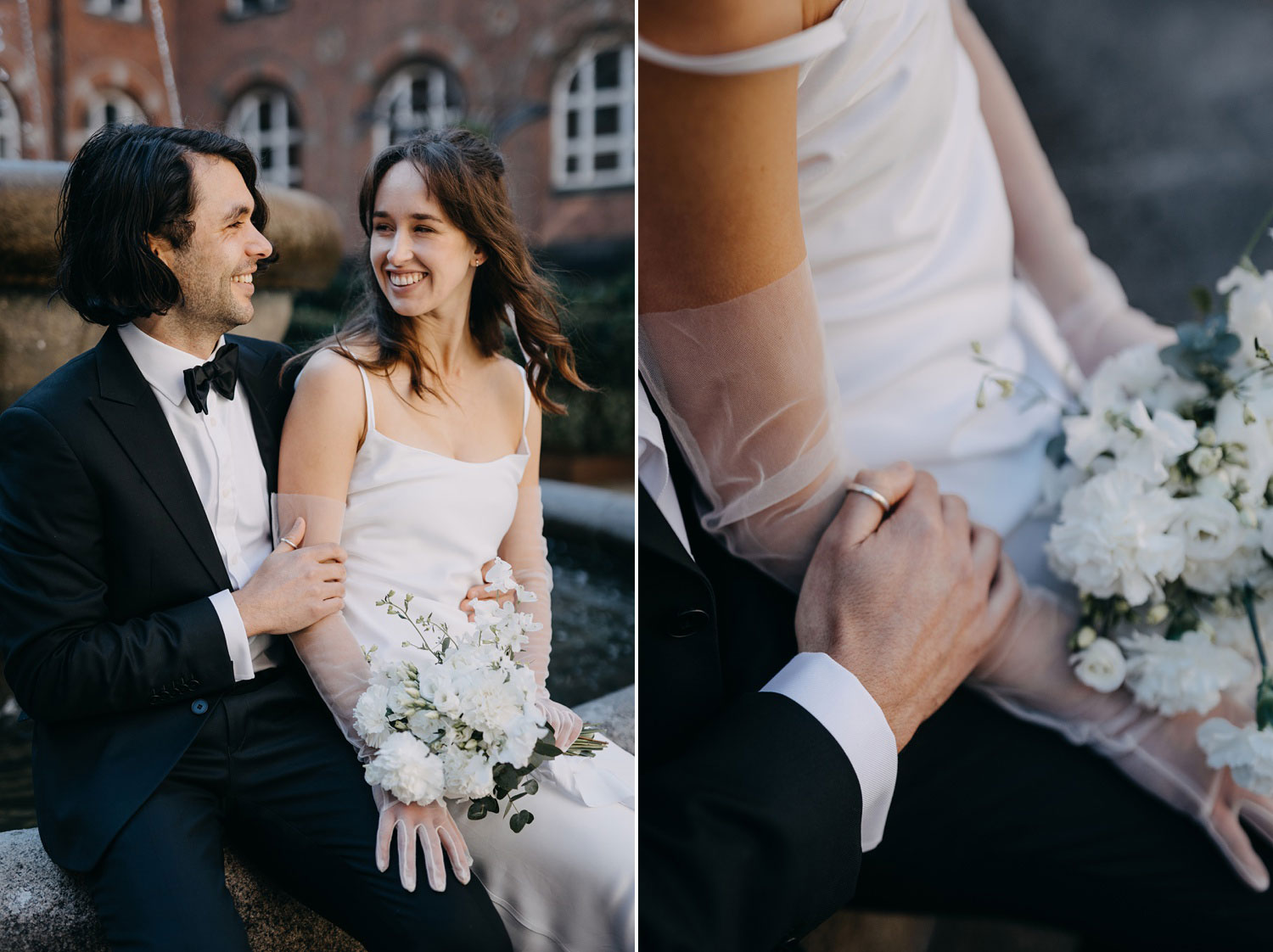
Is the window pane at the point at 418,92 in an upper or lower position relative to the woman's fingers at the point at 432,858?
upper

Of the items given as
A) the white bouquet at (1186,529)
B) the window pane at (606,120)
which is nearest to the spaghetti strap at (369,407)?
the white bouquet at (1186,529)

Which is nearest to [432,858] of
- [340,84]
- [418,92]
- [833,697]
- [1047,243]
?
[833,697]

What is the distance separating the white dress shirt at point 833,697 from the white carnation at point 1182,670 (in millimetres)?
390

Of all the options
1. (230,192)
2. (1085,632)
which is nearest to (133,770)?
(230,192)

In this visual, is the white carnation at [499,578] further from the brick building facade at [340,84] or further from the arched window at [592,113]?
the arched window at [592,113]

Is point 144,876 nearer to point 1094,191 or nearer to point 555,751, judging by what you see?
point 555,751

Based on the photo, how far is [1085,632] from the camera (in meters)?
1.31

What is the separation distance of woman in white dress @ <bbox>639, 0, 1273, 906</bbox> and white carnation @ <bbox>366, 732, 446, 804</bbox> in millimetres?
463

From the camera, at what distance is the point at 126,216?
0.99m

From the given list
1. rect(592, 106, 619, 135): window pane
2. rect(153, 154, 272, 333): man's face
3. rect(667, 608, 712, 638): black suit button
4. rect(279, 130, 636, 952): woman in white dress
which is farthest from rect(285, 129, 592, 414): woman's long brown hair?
rect(592, 106, 619, 135): window pane

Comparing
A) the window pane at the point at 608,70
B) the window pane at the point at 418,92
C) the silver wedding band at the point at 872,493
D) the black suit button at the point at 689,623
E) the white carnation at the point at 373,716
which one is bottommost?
the white carnation at the point at 373,716

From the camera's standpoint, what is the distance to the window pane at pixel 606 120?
4.77m

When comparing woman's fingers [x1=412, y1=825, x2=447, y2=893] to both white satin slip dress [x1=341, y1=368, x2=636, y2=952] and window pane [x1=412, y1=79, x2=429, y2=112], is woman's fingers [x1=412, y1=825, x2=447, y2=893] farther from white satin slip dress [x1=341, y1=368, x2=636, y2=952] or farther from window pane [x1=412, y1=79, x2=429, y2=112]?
window pane [x1=412, y1=79, x2=429, y2=112]

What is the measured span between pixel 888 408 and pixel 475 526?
1.94ft
